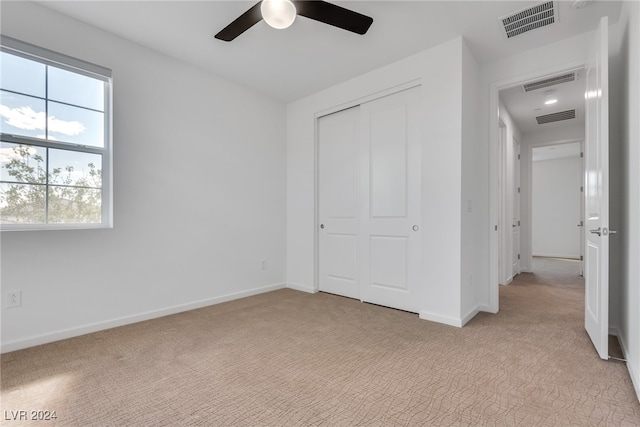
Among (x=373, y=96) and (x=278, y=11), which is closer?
(x=278, y=11)

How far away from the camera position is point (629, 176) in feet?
6.67

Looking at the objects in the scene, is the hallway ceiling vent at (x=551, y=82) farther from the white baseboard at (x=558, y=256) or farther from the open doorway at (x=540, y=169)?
the white baseboard at (x=558, y=256)

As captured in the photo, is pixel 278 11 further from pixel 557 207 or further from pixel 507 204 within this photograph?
pixel 557 207

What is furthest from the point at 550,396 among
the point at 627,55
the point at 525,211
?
the point at 525,211

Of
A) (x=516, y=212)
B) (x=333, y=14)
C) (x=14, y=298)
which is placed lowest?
(x=14, y=298)

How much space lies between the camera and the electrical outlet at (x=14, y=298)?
7.34 ft

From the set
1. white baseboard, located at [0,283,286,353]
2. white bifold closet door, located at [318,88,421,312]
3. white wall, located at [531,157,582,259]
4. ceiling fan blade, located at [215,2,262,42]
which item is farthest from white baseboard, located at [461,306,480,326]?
white wall, located at [531,157,582,259]

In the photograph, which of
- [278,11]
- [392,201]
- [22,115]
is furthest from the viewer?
[392,201]

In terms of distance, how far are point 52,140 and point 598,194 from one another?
13.8 ft

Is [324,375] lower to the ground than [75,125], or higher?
lower

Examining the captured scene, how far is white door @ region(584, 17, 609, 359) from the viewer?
6.74 ft

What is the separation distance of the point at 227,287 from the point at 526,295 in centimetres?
376

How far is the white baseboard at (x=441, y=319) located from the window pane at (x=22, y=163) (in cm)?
347

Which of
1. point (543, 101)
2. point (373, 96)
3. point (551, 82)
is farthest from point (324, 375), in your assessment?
point (543, 101)
